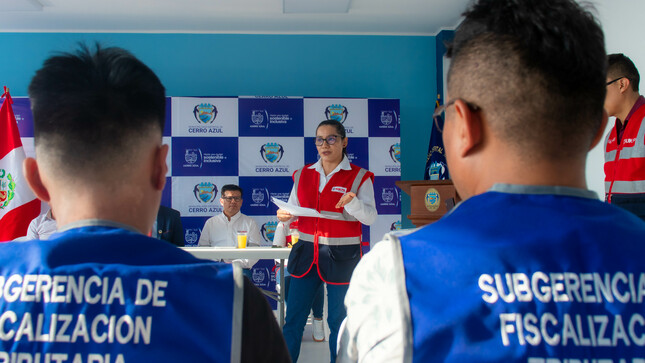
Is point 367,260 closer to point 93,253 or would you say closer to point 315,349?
point 93,253

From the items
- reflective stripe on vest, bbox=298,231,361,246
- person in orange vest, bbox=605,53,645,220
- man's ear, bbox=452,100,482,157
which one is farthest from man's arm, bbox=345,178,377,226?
man's ear, bbox=452,100,482,157

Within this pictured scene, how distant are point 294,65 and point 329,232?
12.0 ft

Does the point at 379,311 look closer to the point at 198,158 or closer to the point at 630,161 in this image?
the point at 630,161

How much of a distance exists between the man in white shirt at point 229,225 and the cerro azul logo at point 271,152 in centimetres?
64

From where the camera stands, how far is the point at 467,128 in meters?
0.75

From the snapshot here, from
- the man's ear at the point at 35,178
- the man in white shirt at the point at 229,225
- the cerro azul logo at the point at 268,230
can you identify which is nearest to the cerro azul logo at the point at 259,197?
the cerro azul logo at the point at 268,230

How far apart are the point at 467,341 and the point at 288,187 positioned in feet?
16.4

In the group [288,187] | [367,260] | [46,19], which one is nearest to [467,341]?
[367,260]

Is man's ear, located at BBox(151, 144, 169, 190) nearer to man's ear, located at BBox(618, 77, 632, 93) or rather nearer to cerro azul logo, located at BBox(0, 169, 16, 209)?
man's ear, located at BBox(618, 77, 632, 93)

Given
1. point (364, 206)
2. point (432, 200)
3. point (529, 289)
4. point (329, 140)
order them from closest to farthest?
1. point (529, 289)
2. point (432, 200)
3. point (364, 206)
4. point (329, 140)

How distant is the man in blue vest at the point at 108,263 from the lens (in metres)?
0.66

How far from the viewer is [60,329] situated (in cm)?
66

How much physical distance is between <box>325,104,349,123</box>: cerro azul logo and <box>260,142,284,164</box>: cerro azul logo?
2.19 ft

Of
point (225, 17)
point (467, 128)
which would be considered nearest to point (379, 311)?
point (467, 128)
